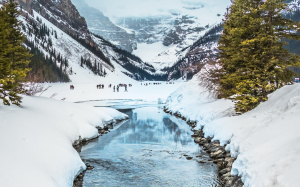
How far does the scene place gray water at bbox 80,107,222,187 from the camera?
1020 cm

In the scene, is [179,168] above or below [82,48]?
below

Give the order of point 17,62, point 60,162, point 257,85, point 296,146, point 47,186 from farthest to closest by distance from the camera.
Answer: point 17,62
point 257,85
point 60,162
point 47,186
point 296,146

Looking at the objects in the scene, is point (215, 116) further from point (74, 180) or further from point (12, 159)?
→ point (12, 159)


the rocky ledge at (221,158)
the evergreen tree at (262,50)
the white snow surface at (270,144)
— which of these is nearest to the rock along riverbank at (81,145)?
the rocky ledge at (221,158)

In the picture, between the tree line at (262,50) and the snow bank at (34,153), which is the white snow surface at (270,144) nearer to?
the tree line at (262,50)

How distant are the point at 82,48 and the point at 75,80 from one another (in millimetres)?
45702

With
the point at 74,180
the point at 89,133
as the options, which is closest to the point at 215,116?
the point at 89,133

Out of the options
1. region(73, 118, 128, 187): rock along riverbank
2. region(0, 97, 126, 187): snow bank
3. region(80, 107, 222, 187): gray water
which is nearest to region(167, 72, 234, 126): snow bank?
region(80, 107, 222, 187): gray water

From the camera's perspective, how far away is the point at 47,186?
7.34 metres

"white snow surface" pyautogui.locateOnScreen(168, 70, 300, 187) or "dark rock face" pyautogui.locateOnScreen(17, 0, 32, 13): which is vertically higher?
"dark rock face" pyautogui.locateOnScreen(17, 0, 32, 13)

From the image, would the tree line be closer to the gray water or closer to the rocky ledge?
the rocky ledge

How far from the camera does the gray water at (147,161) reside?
10.2 meters

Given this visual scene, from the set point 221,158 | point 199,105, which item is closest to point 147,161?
point 221,158

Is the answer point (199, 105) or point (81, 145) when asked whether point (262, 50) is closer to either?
point (81, 145)
